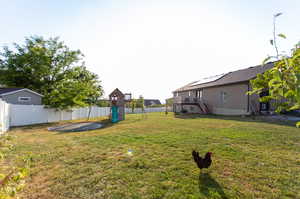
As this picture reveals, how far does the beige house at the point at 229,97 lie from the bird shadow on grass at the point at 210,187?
11.4 meters

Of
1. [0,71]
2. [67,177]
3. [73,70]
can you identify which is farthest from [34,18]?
[0,71]

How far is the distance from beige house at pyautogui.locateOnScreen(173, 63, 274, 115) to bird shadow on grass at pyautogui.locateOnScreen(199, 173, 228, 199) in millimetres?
11436

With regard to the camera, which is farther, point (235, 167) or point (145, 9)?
point (145, 9)

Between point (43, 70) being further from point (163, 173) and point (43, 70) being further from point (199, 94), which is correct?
point (199, 94)

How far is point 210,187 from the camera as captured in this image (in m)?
2.58

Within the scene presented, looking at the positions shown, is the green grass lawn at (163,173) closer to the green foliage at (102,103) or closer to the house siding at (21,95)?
the house siding at (21,95)

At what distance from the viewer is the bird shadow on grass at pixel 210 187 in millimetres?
2346

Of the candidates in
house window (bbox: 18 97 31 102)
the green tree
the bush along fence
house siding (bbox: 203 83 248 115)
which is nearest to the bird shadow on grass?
the green tree

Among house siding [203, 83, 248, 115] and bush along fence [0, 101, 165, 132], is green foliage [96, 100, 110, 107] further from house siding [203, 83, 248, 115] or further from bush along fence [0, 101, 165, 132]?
house siding [203, 83, 248, 115]

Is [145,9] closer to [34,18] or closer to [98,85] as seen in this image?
[34,18]

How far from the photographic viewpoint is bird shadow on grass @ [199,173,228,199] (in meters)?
2.35

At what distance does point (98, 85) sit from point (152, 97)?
31.6 meters

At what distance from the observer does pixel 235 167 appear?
10.9ft

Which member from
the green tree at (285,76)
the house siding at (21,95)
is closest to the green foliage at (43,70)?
the house siding at (21,95)
